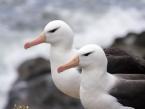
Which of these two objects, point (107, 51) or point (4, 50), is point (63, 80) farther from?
point (4, 50)

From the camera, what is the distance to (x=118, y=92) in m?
6.62

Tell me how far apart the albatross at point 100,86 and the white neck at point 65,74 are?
0.47m

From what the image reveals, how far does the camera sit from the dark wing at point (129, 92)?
21.7 feet

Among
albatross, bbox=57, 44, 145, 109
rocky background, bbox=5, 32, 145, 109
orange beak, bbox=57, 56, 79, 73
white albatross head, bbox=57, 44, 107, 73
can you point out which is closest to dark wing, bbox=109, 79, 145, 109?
albatross, bbox=57, 44, 145, 109

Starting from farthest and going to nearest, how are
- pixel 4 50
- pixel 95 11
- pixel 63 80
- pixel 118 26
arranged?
pixel 95 11 < pixel 118 26 < pixel 4 50 < pixel 63 80

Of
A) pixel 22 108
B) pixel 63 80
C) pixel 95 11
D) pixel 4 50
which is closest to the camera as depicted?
pixel 22 108

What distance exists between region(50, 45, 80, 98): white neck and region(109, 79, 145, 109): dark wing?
2.14ft

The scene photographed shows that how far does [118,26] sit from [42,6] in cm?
327

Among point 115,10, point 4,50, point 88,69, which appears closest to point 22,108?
point 88,69

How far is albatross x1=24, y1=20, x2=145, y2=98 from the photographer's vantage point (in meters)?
7.15

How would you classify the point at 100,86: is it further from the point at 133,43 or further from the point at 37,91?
the point at 133,43

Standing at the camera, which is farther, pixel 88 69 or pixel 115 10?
pixel 115 10

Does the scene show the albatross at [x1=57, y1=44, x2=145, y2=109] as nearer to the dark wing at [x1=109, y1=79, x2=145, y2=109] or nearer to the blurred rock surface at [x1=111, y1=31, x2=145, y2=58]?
the dark wing at [x1=109, y1=79, x2=145, y2=109]

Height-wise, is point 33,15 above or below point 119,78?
below
